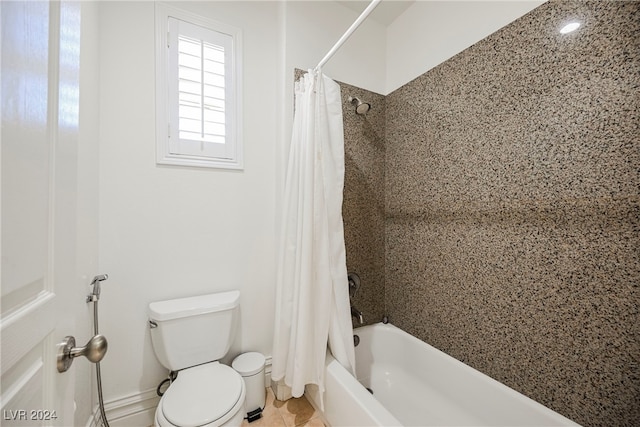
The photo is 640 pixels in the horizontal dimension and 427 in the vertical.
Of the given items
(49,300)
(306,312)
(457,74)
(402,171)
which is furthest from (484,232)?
(49,300)

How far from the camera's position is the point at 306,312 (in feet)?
4.15

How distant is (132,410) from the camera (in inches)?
50.5

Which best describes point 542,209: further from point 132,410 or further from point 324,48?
point 132,410

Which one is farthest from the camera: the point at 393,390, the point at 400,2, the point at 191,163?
the point at 400,2

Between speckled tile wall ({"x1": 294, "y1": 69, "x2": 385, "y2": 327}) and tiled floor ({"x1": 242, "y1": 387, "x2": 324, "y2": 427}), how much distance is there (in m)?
0.63

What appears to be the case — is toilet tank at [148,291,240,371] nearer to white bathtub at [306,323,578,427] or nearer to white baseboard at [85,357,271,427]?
white baseboard at [85,357,271,427]

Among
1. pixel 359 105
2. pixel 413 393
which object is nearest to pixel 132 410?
pixel 413 393

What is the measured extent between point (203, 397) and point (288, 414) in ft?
1.97

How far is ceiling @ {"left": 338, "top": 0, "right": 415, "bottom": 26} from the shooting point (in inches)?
68.1

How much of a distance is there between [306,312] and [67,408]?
0.90m

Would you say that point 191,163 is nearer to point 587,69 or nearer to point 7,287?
point 7,287

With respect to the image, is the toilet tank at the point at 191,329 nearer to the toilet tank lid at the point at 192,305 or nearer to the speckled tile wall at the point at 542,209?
the toilet tank lid at the point at 192,305

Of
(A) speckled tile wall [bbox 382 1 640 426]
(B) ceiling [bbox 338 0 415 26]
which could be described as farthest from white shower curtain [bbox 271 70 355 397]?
(B) ceiling [bbox 338 0 415 26]

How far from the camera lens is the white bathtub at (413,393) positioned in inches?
41.8
